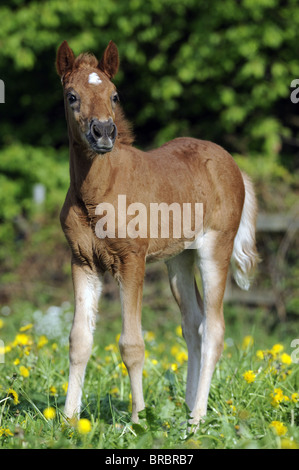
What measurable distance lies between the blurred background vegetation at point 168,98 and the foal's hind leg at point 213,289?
13.4 feet

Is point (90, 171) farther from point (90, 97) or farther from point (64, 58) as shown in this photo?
point (64, 58)

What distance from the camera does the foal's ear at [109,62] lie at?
10.5 ft

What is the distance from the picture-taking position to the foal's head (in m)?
2.85

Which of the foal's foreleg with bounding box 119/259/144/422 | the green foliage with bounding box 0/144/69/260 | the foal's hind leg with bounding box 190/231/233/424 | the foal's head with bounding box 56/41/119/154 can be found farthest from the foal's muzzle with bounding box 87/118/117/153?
the green foliage with bounding box 0/144/69/260

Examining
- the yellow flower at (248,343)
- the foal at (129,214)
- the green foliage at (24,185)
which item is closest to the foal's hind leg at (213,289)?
the foal at (129,214)

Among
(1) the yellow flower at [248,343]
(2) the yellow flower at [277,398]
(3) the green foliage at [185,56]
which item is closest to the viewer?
(2) the yellow flower at [277,398]

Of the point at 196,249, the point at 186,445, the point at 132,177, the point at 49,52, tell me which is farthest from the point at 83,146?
the point at 49,52

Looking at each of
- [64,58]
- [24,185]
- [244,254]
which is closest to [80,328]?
[244,254]

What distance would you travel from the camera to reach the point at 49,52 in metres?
9.73

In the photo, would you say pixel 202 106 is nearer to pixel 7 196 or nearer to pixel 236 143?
pixel 236 143

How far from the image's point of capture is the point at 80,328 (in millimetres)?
3344

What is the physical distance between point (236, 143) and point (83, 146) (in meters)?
6.42

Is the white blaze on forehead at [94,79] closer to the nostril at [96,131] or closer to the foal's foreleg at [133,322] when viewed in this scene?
the nostril at [96,131]

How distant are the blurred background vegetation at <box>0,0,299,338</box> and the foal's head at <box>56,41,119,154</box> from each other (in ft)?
16.3
